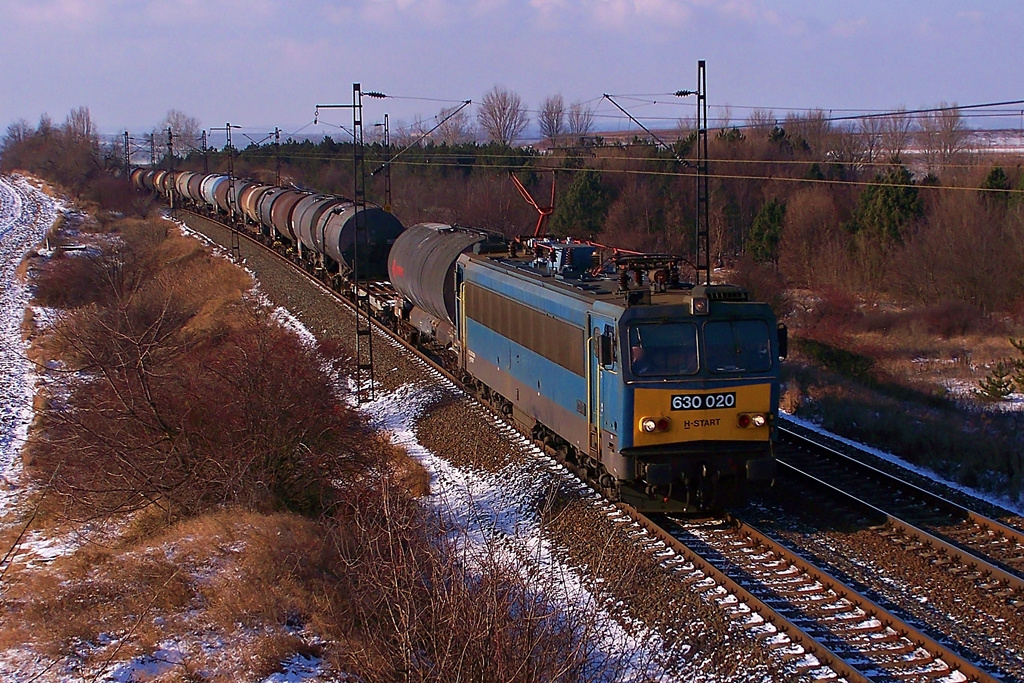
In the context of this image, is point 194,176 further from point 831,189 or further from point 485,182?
point 831,189

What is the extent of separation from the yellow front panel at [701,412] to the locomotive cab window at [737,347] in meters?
0.24

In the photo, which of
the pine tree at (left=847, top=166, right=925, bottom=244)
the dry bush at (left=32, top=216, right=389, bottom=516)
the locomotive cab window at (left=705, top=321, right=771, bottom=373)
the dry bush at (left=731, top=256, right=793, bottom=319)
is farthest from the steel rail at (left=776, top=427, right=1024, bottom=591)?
the pine tree at (left=847, top=166, right=925, bottom=244)

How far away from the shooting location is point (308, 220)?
109ft

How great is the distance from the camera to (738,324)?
11.5 meters

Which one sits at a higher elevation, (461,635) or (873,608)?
(461,635)

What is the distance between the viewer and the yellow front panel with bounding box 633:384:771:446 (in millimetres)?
11180

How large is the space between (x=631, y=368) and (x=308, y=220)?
2401 cm

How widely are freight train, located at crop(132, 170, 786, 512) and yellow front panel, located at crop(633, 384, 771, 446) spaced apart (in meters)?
0.01

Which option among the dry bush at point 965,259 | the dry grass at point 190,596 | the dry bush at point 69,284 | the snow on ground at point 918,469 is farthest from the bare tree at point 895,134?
the dry grass at point 190,596

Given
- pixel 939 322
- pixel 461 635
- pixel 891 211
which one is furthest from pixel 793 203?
pixel 461 635

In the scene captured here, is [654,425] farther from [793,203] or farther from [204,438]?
[793,203]

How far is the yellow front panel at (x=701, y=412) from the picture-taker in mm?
11180

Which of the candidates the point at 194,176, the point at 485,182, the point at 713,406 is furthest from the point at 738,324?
the point at 194,176

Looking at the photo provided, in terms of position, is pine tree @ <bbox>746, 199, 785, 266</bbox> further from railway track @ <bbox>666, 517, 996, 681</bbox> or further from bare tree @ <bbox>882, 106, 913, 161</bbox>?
railway track @ <bbox>666, 517, 996, 681</bbox>
